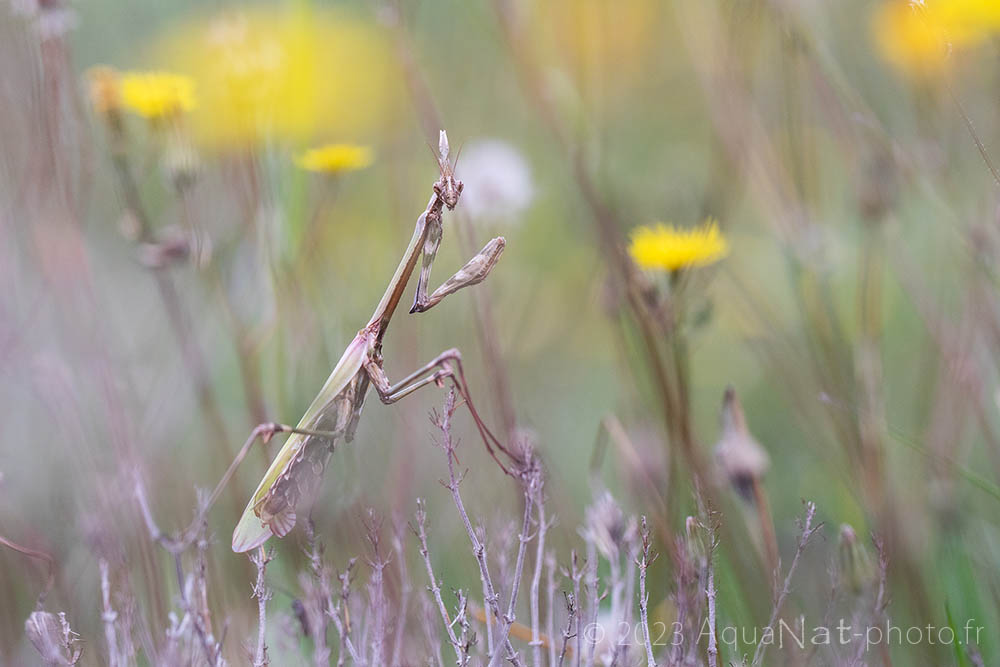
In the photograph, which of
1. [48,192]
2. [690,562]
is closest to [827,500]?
[690,562]

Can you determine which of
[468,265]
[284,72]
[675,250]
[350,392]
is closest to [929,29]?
[675,250]

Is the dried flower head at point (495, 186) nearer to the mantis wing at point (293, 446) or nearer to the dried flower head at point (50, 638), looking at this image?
the mantis wing at point (293, 446)

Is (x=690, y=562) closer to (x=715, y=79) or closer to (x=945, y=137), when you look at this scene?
(x=715, y=79)

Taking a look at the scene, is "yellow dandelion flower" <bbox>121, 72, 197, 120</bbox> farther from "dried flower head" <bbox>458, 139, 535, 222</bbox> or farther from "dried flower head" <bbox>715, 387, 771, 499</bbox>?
"dried flower head" <bbox>715, 387, 771, 499</bbox>

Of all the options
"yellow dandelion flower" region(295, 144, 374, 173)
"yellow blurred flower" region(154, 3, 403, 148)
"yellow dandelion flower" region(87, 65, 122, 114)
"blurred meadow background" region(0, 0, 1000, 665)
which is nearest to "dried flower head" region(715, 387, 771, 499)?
"blurred meadow background" region(0, 0, 1000, 665)

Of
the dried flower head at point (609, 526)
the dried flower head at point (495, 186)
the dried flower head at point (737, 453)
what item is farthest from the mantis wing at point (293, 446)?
the dried flower head at point (495, 186)

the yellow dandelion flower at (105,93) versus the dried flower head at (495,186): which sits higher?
the yellow dandelion flower at (105,93)

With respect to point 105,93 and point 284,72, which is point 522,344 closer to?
point 284,72
